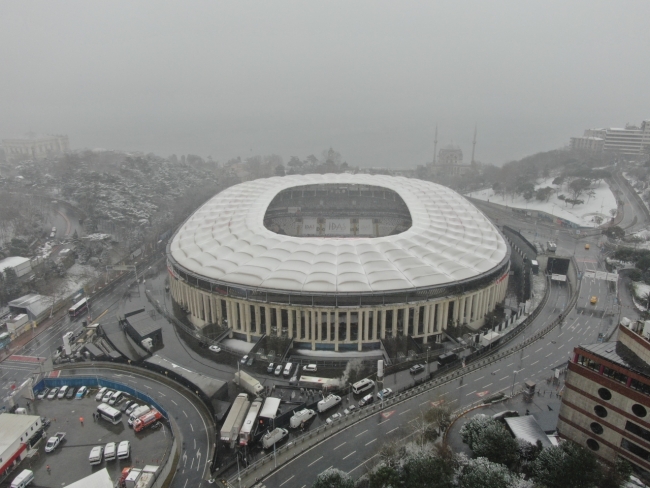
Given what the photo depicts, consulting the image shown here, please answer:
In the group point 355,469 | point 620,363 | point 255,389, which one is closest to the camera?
point 620,363

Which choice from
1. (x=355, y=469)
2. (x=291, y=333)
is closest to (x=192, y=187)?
(x=291, y=333)

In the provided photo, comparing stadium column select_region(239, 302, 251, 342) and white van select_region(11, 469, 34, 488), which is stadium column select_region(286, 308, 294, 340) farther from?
white van select_region(11, 469, 34, 488)

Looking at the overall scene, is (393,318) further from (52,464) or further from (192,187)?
(192,187)

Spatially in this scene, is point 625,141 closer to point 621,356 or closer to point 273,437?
point 621,356

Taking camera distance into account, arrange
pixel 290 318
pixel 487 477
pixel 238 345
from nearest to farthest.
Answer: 1. pixel 487 477
2. pixel 290 318
3. pixel 238 345

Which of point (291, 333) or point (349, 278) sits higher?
point (349, 278)

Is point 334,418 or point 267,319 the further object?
point 267,319

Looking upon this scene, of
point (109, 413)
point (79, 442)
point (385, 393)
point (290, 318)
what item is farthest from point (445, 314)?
point (79, 442)
